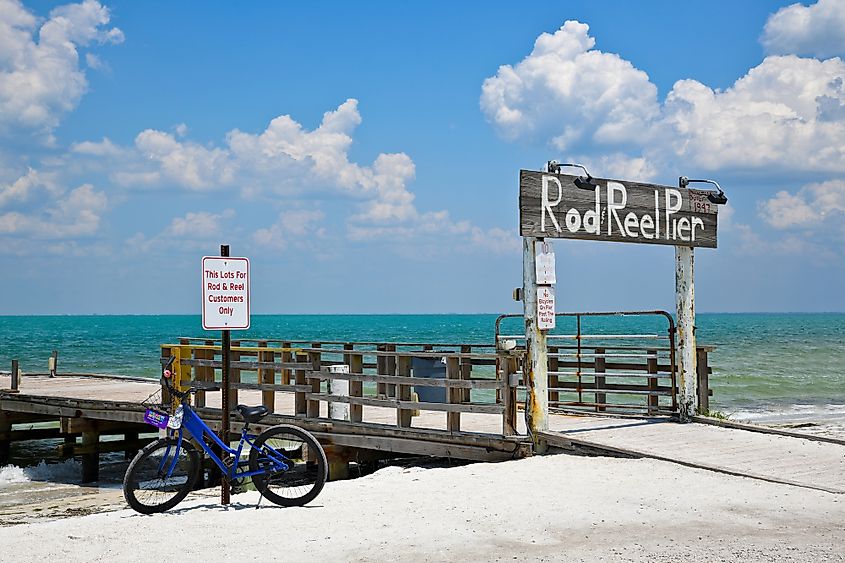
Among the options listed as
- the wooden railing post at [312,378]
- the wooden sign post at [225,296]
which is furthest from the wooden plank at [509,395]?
the wooden sign post at [225,296]

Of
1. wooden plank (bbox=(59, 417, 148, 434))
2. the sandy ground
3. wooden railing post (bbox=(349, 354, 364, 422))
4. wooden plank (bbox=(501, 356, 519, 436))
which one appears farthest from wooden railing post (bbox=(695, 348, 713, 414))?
wooden plank (bbox=(59, 417, 148, 434))

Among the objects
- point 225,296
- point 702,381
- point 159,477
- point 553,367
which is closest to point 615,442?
point 702,381

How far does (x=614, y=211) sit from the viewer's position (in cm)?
1295

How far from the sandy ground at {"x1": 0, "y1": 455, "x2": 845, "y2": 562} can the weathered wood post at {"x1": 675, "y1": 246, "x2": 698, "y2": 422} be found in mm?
3632

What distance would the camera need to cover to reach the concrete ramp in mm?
10062

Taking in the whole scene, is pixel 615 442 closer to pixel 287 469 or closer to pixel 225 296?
pixel 287 469

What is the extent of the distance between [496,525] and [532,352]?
4.22 metres

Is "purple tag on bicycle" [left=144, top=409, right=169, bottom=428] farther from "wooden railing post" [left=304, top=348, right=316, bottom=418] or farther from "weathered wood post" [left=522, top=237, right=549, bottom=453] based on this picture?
"weathered wood post" [left=522, top=237, right=549, bottom=453]

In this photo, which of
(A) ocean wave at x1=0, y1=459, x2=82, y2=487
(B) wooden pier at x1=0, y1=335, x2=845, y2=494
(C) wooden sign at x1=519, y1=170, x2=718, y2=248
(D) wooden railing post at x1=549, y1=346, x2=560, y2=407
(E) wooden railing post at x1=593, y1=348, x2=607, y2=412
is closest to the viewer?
(B) wooden pier at x1=0, y1=335, x2=845, y2=494

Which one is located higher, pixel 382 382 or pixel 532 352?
pixel 532 352

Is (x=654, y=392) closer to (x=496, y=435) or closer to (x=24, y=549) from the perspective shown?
(x=496, y=435)

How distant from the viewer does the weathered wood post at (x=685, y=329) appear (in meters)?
13.7

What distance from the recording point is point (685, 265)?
14102mm

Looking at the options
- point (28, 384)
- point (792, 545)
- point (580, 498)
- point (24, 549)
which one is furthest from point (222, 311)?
point (28, 384)
